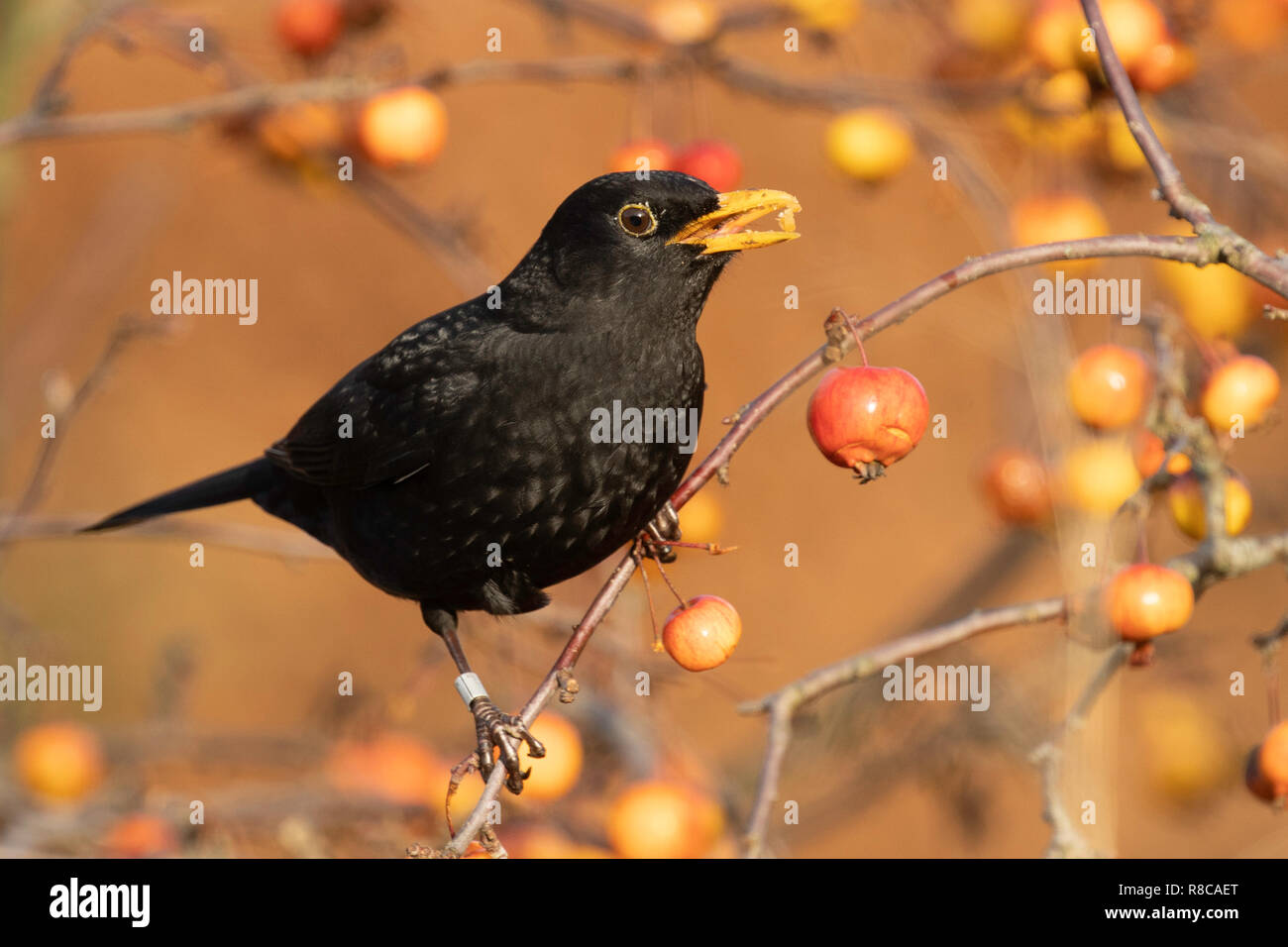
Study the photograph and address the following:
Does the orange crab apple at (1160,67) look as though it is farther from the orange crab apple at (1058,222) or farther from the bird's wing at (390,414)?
the bird's wing at (390,414)

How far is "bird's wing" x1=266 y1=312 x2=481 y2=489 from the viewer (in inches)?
118

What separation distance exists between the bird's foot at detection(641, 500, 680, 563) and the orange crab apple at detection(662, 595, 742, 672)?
450mm

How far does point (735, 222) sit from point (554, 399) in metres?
0.53

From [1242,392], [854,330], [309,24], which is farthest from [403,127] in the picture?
[1242,392]

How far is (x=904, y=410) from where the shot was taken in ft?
7.04

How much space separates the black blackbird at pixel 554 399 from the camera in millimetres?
2734

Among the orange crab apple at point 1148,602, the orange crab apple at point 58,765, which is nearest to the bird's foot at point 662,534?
the orange crab apple at point 1148,602

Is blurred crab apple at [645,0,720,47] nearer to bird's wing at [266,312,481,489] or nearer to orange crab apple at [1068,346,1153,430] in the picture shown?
bird's wing at [266,312,481,489]

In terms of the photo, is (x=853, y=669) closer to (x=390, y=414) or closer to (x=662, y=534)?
(x=662, y=534)

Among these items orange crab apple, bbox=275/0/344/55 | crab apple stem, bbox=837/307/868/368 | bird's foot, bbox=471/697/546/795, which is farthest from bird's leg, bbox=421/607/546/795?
orange crab apple, bbox=275/0/344/55

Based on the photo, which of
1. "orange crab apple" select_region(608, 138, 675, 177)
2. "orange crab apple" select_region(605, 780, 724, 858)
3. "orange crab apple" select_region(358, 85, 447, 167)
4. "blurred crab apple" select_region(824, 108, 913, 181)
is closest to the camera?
"orange crab apple" select_region(605, 780, 724, 858)

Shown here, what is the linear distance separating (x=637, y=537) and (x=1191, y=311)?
1590 millimetres

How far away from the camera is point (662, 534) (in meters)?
3.05
